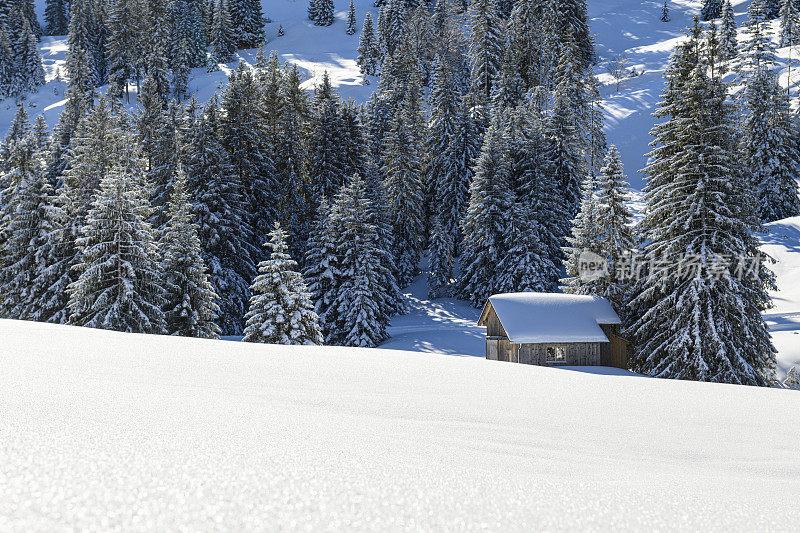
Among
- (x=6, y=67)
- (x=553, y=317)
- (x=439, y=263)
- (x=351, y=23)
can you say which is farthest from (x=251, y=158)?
(x=351, y=23)

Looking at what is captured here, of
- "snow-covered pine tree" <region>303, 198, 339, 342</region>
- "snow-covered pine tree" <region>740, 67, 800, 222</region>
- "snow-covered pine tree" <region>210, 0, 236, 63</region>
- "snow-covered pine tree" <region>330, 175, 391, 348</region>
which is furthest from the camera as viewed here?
"snow-covered pine tree" <region>210, 0, 236, 63</region>

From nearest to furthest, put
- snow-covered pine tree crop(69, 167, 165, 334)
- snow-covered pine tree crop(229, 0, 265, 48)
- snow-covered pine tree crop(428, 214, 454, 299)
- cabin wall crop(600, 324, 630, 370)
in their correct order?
snow-covered pine tree crop(69, 167, 165, 334) → cabin wall crop(600, 324, 630, 370) → snow-covered pine tree crop(428, 214, 454, 299) → snow-covered pine tree crop(229, 0, 265, 48)

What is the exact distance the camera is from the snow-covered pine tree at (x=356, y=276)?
3628cm

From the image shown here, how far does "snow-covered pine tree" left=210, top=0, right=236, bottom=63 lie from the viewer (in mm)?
98500

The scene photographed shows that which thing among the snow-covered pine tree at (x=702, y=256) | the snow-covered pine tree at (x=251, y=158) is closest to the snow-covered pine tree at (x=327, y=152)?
the snow-covered pine tree at (x=251, y=158)

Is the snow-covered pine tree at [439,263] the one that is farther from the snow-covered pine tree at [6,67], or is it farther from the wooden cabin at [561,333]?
the snow-covered pine tree at [6,67]

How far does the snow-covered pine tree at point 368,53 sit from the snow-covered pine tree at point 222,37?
23.6 metres

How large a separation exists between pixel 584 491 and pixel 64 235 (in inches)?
1336

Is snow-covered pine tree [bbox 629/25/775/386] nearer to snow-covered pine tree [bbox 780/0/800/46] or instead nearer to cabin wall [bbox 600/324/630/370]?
cabin wall [bbox 600/324/630/370]

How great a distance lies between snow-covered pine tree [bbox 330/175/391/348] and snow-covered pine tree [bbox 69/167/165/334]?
12.7 metres

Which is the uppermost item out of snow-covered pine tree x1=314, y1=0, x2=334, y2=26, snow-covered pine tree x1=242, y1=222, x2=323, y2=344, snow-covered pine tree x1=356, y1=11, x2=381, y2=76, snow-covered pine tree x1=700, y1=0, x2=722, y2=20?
snow-covered pine tree x1=314, y1=0, x2=334, y2=26

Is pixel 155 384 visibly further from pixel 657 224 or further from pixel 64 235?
pixel 64 235

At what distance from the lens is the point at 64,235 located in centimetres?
3064

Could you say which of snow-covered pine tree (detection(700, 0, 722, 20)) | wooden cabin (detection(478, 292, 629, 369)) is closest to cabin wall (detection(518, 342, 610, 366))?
wooden cabin (detection(478, 292, 629, 369))
